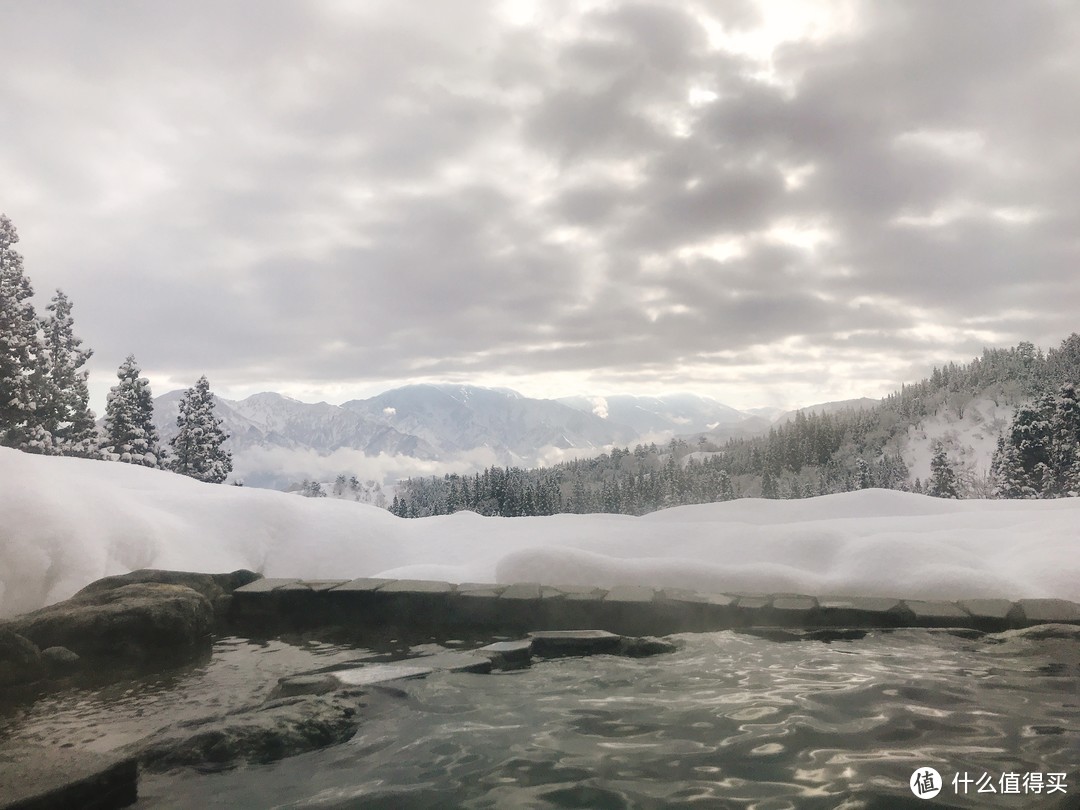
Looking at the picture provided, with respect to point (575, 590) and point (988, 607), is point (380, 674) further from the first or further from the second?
point (988, 607)

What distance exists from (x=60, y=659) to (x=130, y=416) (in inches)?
1444

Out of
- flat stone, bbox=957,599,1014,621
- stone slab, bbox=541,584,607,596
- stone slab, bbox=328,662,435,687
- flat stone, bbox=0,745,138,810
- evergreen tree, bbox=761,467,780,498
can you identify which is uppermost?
stone slab, bbox=541,584,607,596

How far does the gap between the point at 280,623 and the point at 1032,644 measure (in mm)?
6090

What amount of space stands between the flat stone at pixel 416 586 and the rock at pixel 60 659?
2262 mm

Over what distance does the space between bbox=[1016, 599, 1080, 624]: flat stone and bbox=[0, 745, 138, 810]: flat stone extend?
5.73 m

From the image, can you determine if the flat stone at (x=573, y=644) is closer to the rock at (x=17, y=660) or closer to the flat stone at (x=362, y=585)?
the flat stone at (x=362, y=585)

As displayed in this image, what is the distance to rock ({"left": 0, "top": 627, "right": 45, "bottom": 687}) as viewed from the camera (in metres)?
4.17

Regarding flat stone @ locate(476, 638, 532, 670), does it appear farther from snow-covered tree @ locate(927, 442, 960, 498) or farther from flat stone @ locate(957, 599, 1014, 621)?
snow-covered tree @ locate(927, 442, 960, 498)

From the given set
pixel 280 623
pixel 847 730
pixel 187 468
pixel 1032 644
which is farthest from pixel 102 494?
pixel 187 468

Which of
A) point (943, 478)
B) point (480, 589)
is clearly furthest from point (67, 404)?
point (943, 478)

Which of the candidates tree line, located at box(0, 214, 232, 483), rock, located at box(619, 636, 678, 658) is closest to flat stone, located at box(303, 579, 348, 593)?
rock, located at box(619, 636, 678, 658)

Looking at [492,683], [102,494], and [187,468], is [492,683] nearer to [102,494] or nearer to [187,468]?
[102,494]

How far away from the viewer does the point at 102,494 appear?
22.0 ft

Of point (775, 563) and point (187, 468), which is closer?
point (775, 563)
